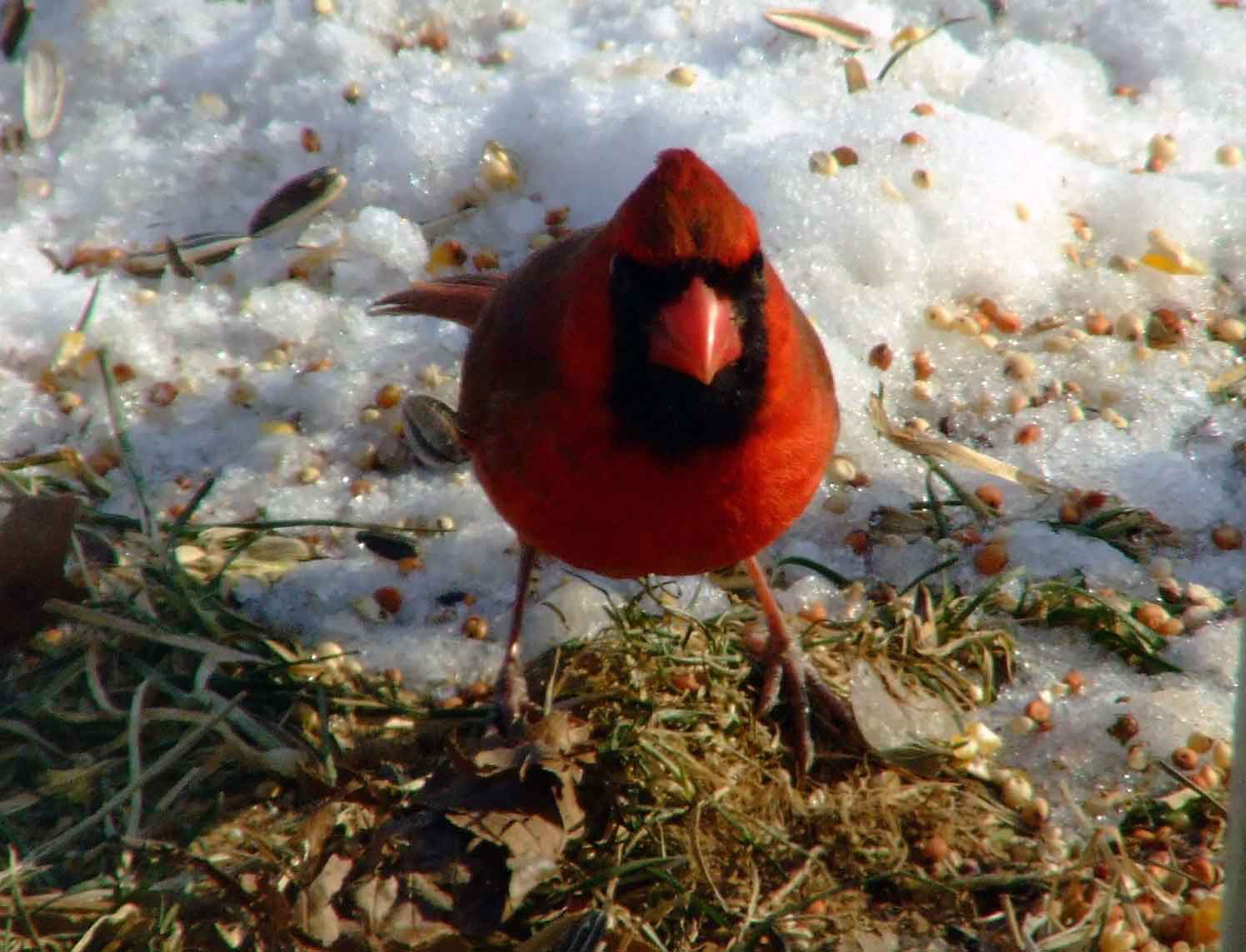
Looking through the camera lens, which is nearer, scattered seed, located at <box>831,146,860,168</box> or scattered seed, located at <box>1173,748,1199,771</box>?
scattered seed, located at <box>1173,748,1199,771</box>

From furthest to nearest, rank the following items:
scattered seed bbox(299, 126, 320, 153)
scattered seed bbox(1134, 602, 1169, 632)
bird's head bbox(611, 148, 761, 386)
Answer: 1. scattered seed bbox(299, 126, 320, 153)
2. scattered seed bbox(1134, 602, 1169, 632)
3. bird's head bbox(611, 148, 761, 386)

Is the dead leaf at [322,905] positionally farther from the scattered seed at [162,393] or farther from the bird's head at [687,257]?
the scattered seed at [162,393]

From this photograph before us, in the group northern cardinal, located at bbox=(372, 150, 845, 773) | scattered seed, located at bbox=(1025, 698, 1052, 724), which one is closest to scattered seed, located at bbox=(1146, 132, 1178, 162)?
northern cardinal, located at bbox=(372, 150, 845, 773)

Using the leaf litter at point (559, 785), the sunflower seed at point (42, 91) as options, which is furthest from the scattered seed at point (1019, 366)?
the sunflower seed at point (42, 91)

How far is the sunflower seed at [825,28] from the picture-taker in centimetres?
410

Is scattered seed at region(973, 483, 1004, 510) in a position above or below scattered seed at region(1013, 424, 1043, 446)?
below

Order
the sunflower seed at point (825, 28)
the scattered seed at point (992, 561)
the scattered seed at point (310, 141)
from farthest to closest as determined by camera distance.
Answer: the sunflower seed at point (825, 28) → the scattered seed at point (310, 141) → the scattered seed at point (992, 561)

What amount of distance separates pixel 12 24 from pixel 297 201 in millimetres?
1091

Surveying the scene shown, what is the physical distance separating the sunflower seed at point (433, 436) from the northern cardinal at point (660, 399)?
21.0 inches

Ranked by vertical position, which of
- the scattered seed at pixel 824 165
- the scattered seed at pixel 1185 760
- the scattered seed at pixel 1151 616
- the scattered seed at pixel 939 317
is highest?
the scattered seed at pixel 824 165

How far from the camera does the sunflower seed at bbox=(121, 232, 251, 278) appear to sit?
3.70 m

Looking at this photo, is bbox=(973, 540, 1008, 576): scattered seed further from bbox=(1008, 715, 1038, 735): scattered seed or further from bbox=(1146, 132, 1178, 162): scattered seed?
bbox=(1146, 132, 1178, 162): scattered seed

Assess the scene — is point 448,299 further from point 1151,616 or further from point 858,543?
point 1151,616

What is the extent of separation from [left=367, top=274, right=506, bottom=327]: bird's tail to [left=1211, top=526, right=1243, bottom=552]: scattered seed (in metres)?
1.65
